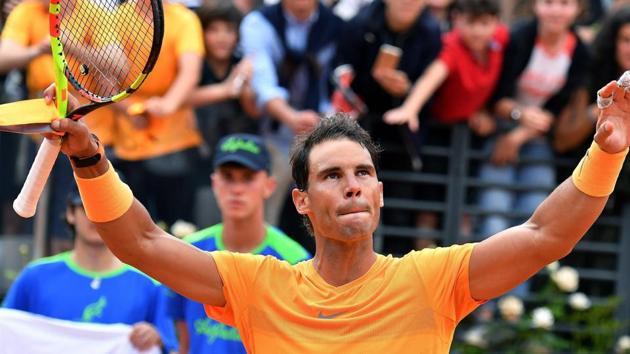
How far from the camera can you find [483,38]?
9078mm

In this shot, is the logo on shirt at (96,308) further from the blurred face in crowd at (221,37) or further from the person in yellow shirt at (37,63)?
the blurred face in crowd at (221,37)

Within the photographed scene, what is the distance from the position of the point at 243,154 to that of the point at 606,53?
10.8 ft

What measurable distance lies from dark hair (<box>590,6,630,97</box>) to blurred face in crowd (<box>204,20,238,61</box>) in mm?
2634

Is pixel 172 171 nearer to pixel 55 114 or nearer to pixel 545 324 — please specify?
pixel 545 324

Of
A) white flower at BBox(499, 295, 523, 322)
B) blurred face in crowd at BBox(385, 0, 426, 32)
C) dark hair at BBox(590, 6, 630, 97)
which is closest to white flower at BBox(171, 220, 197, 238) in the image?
blurred face in crowd at BBox(385, 0, 426, 32)

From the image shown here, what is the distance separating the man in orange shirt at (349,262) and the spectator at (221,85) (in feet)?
13.5

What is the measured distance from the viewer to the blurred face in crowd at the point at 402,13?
8.84 meters

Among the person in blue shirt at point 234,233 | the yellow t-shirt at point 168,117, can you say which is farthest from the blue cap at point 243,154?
the yellow t-shirt at point 168,117

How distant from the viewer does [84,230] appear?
6926 mm

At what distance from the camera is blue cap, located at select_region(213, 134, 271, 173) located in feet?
23.3

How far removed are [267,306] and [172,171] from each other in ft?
13.7

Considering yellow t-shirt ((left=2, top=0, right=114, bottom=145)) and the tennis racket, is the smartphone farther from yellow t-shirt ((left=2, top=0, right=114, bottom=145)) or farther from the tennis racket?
the tennis racket

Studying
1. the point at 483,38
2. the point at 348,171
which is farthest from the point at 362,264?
the point at 483,38

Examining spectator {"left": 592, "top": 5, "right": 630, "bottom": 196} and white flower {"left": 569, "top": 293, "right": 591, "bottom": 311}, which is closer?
spectator {"left": 592, "top": 5, "right": 630, "bottom": 196}
